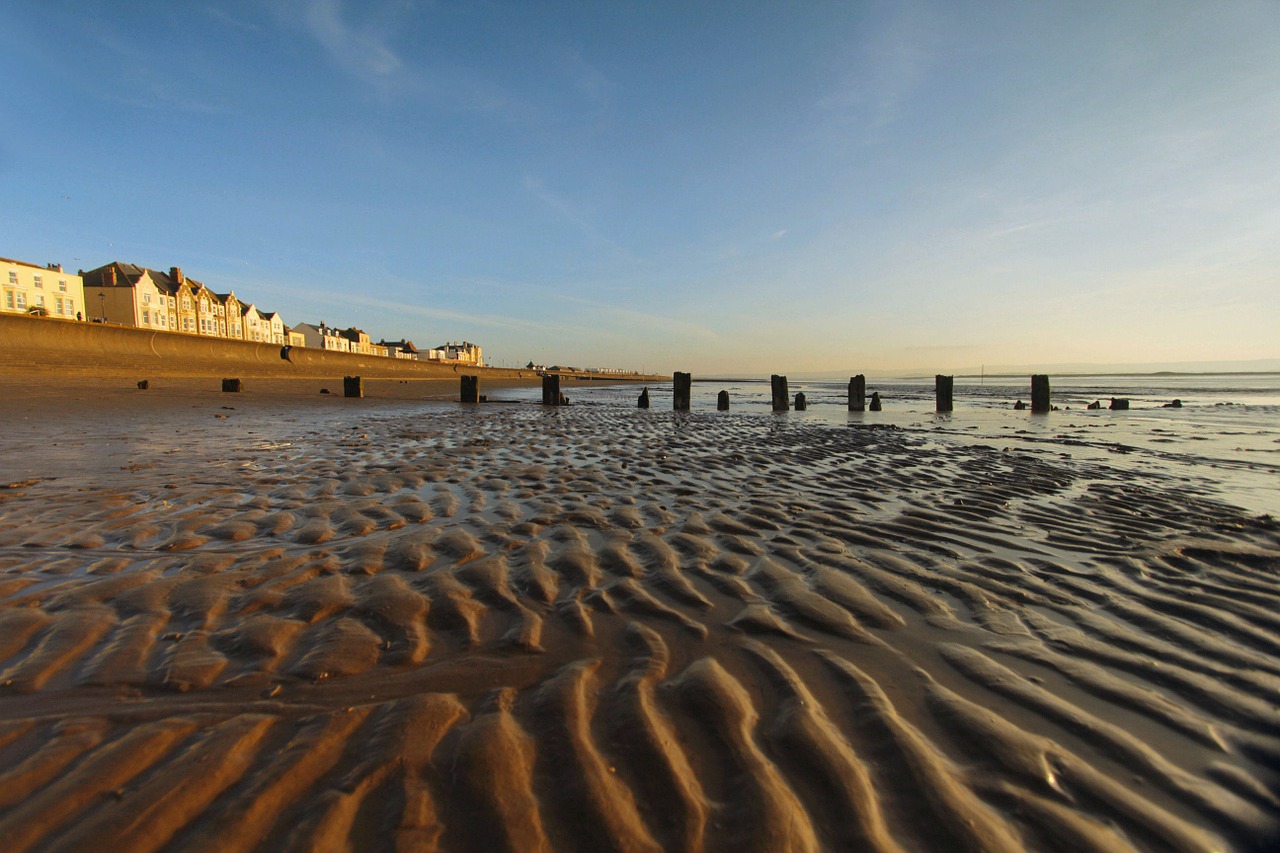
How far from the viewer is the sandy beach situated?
5.28 feet

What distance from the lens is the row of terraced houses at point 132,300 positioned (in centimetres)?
5391

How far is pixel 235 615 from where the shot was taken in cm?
286

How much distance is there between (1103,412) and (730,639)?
2268 cm

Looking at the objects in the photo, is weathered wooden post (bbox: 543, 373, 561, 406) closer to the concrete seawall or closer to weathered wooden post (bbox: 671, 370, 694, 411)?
weathered wooden post (bbox: 671, 370, 694, 411)

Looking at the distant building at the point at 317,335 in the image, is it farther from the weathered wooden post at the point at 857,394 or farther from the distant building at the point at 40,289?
the weathered wooden post at the point at 857,394

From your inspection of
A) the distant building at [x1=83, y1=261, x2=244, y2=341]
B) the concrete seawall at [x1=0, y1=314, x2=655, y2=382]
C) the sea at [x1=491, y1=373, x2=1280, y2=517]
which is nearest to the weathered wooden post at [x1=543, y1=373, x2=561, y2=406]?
the sea at [x1=491, y1=373, x2=1280, y2=517]

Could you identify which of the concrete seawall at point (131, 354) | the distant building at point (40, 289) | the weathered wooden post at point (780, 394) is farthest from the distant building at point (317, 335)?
the weathered wooden post at point (780, 394)

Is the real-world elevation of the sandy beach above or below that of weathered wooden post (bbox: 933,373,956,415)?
below

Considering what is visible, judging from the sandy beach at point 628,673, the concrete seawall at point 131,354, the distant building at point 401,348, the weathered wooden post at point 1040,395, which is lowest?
the sandy beach at point 628,673

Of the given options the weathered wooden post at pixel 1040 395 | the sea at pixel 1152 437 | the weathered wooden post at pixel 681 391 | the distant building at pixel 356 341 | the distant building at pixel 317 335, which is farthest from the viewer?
the distant building at pixel 356 341

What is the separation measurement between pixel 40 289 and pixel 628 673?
8239 cm

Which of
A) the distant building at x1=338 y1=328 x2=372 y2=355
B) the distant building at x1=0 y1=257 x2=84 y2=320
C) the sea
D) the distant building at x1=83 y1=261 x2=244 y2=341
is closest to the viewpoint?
the sea

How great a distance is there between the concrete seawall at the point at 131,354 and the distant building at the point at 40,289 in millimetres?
33560

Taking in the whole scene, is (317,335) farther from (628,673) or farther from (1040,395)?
(628,673)
